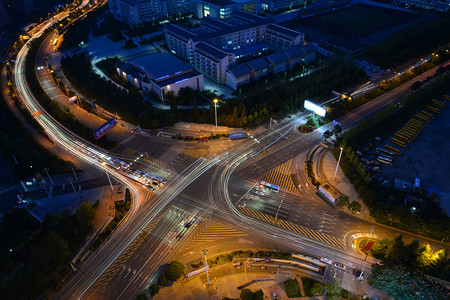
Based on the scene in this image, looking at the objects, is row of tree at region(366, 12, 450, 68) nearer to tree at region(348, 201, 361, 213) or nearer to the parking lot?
the parking lot

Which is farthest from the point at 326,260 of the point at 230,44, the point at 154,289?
the point at 230,44

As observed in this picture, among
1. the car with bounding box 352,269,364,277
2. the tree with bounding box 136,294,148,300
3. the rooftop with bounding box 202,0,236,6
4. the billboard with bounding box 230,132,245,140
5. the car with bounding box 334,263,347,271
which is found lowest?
the car with bounding box 352,269,364,277

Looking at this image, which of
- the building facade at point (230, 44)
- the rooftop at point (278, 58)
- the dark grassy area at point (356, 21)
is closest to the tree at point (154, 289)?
the building facade at point (230, 44)

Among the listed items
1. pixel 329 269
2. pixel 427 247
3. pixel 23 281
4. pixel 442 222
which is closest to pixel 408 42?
pixel 442 222

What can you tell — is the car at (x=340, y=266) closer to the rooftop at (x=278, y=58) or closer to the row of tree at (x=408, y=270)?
the row of tree at (x=408, y=270)

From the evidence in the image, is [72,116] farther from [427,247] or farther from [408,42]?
[408,42]

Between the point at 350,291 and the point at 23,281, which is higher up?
the point at 23,281

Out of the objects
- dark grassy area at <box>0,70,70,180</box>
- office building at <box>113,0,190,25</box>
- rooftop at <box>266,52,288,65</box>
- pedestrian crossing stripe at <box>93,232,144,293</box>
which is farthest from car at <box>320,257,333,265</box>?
office building at <box>113,0,190,25</box>
